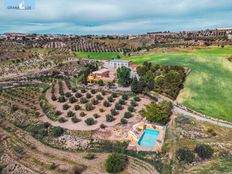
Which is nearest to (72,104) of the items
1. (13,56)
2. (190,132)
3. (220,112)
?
(190,132)

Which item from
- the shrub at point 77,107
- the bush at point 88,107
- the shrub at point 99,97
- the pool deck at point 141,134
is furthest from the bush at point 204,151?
the shrub at point 99,97

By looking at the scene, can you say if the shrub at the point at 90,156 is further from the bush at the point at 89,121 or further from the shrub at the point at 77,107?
the shrub at the point at 77,107

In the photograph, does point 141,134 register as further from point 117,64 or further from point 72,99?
point 117,64

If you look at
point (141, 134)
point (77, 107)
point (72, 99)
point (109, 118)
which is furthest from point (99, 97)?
point (141, 134)

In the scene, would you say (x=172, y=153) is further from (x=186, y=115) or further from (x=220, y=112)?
(x=220, y=112)

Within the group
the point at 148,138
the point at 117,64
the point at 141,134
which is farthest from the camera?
the point at 117,64

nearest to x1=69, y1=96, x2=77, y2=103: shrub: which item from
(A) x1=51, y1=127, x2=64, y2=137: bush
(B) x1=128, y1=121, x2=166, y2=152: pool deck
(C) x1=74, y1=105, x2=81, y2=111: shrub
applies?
(C) x1=74, y1=105, x2=81, y2=111: shrub
